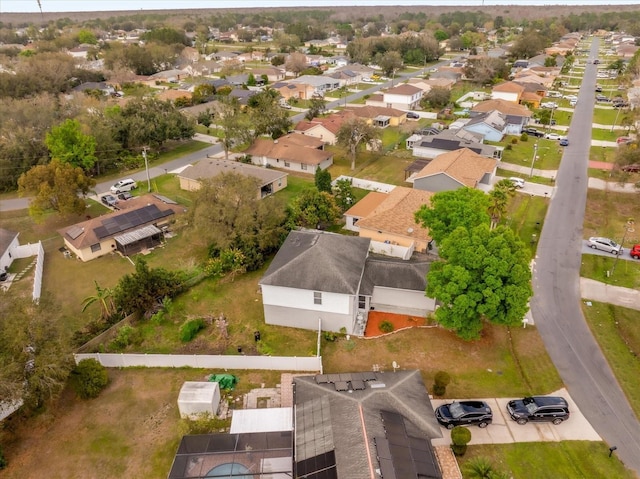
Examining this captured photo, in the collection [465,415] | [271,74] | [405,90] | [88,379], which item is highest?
[405,90]

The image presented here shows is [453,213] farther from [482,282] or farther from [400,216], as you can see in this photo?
[400,216]

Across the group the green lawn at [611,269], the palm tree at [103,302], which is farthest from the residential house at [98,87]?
the green lawn at [611,269]

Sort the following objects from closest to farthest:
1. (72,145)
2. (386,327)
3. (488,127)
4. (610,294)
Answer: (386,327)
(610,294)
(72,145)
(488,127)

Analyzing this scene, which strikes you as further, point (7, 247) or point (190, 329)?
point (7, 247)

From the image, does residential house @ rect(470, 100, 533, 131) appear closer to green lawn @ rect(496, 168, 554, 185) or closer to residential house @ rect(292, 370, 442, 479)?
green lawn @ rect(496, 168, 554, 185)

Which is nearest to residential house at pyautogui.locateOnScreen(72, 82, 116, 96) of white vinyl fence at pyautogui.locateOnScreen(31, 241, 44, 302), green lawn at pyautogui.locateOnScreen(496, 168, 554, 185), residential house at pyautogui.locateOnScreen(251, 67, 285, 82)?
residential house at pyautogui.locateOnScreen(251, 67, 285, 82)

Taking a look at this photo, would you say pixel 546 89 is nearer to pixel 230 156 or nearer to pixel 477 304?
pixel 230 156

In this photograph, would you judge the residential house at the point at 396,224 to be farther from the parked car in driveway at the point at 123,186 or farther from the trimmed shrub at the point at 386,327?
the parked car in driveway at the point at 123,186

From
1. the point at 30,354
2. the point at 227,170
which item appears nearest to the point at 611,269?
the point at 227,170
